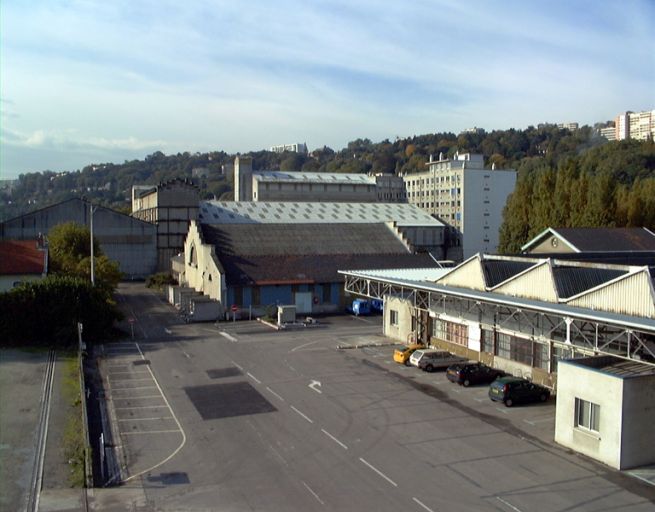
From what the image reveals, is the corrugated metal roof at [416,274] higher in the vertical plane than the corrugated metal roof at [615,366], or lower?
higher

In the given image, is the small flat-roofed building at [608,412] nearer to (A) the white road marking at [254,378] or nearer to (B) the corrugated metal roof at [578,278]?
(B) the corrugated metal roof at [578,278]

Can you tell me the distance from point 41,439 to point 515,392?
17.6 meters

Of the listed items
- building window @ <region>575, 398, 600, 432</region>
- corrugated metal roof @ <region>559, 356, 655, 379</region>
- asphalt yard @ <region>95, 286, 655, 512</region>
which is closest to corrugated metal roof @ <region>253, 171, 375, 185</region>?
asphalt yard @ <region>95, 286, 655, 512</region>

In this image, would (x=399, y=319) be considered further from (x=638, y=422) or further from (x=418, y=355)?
(x=638, y=422)

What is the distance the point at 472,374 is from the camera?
28.7m

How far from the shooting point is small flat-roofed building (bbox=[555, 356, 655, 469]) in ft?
64.0

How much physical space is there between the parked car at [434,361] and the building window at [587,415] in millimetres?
10648

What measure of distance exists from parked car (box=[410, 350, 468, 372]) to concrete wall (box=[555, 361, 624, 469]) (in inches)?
392

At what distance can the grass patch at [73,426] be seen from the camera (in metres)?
19.1

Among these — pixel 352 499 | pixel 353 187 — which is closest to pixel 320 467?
pixel 352 499

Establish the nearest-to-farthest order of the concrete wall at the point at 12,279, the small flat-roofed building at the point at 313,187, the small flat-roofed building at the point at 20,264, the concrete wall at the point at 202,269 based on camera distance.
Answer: the concrete wall at the point at 12,279, the small flat-roofed building at the point at 20,264, the concrete wall at the point at 202,269, the small flat-roofed building at the point at 313,187

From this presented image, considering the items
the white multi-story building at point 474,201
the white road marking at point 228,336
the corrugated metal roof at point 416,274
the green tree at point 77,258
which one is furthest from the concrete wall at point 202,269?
the white multi-story building at point 474,201

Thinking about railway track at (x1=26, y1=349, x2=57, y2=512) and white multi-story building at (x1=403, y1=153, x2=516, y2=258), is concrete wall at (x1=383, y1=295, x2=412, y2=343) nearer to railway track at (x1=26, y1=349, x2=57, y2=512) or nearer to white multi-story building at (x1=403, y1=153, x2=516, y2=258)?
railway track at (x1=26, y1=349, x2=57, y2=512)

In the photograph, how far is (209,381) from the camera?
3002 centimetres
